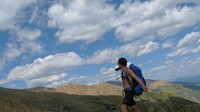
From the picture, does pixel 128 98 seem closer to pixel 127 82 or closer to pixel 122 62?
pixel 127 82

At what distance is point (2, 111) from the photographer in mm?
33906

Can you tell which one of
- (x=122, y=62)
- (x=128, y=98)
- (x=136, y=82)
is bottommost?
(x=128, y=98)

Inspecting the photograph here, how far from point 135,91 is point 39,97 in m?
144

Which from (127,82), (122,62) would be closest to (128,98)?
(127,82)

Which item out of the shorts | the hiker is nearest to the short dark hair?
the hiker

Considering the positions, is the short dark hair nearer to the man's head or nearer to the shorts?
the man's head

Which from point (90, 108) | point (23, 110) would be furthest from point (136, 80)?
point (90, 108)

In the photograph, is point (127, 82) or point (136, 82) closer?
point (136, 82)

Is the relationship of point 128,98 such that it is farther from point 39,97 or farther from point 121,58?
point 39,97

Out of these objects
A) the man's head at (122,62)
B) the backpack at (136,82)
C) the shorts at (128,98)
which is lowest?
the shorts at (128,98)

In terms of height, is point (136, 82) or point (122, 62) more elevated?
point (122, 62)

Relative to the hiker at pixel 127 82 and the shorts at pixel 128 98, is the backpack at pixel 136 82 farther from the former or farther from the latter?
the shorts at pixel 128 98

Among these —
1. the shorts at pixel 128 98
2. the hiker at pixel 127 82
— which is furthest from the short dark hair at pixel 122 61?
the shorts at pixel 128 98

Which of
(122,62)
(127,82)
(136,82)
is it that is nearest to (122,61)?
(122,62)
